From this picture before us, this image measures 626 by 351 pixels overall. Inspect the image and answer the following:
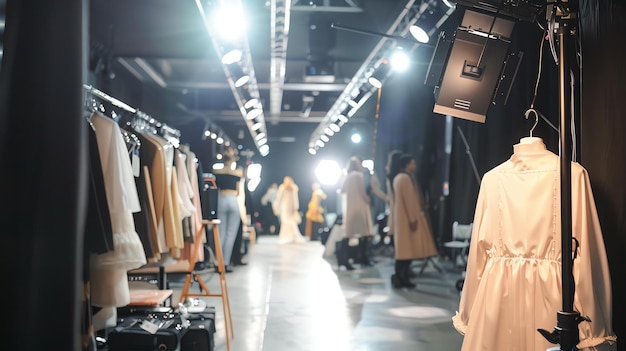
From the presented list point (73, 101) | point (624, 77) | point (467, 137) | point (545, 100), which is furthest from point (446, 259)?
point (73, 101)

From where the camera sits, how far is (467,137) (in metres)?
5.13

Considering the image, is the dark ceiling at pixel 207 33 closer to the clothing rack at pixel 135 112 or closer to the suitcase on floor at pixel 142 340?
the clothing rack at pixel 135 112

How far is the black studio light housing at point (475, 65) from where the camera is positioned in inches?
106

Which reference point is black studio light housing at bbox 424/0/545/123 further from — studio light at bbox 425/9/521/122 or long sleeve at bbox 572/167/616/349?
long sleeve at bbox 572/167/616/349

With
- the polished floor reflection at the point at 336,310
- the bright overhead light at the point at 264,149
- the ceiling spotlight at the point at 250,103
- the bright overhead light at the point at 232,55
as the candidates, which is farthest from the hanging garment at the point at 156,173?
the bright overhead light at the point at 264,149

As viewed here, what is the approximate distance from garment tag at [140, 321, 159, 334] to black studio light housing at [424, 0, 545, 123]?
74.3 inches

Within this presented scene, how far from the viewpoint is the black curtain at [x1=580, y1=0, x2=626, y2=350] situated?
2.21 m

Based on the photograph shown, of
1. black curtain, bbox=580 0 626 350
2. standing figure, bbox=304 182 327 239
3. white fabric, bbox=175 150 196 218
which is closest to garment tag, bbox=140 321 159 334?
white fabric, bbox=175 150 196 218

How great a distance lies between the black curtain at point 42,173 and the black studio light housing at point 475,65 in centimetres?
177

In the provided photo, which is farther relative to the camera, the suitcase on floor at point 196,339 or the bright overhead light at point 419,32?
the bright overhead light at point 419,32

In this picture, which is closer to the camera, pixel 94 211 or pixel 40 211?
pixel 40 211

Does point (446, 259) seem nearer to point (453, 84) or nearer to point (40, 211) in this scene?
point (453, 84)

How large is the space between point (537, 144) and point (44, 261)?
1.93 meters

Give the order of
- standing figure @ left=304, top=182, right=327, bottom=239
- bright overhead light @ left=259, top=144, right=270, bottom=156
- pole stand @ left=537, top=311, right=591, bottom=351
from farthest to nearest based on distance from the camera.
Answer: bright overhead light @ left=259, top=144, right=270, bottom=156 < standing figure @ left=304, top=182, right=327, bottom=239 < pole stand @ left=537, top=311, right=591, bottom=351
